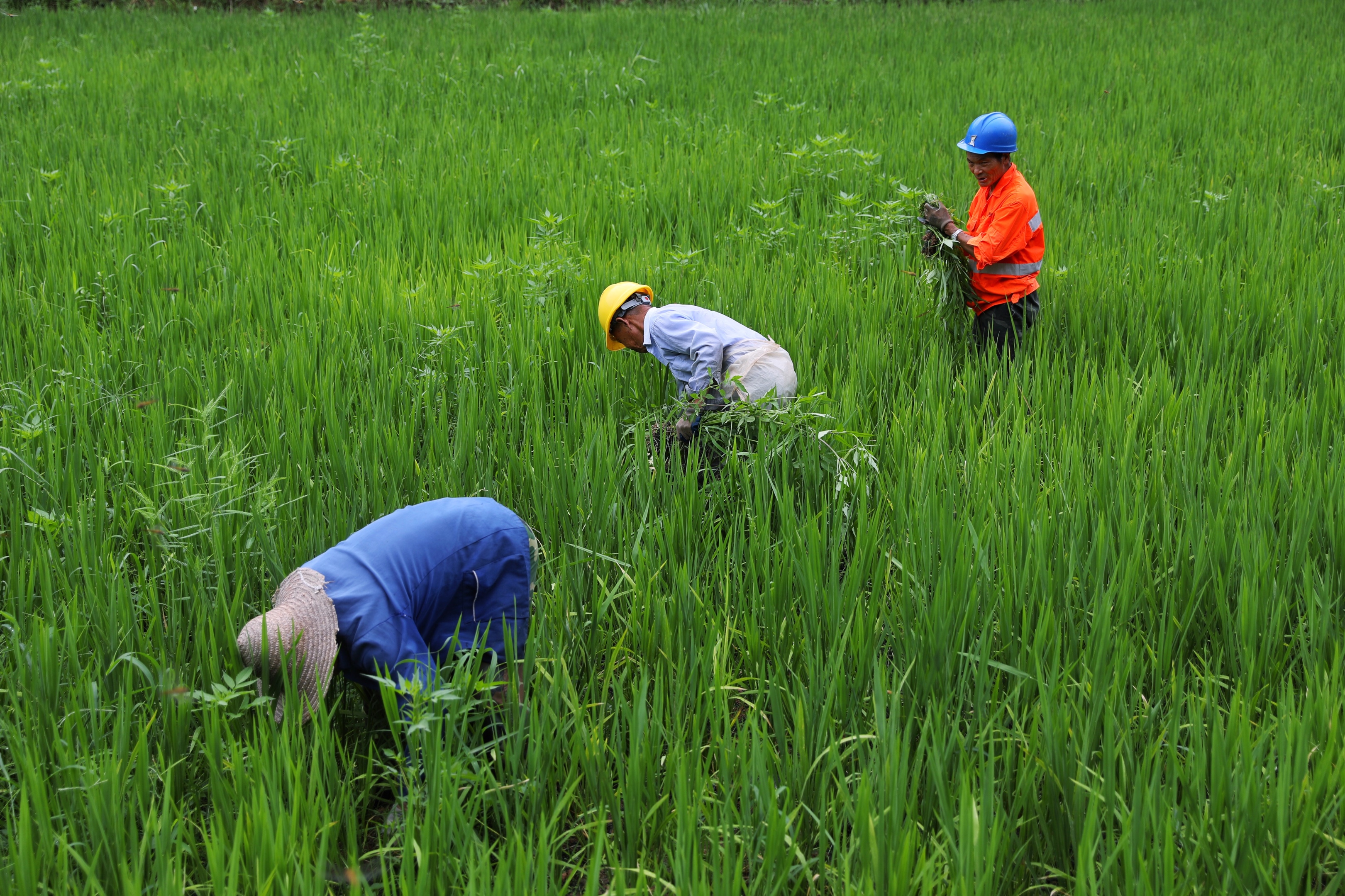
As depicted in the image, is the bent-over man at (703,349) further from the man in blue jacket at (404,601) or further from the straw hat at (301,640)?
the straw hat at (301,640)

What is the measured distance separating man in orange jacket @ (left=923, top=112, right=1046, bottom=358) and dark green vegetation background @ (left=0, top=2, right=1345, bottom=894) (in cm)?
20

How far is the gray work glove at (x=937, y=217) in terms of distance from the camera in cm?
365

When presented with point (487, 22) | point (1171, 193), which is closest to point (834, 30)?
point (487, 22)

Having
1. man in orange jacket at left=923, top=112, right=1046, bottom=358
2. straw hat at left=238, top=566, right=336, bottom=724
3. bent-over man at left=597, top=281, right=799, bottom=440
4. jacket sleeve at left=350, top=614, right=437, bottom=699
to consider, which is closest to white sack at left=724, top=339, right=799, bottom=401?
bent-over man at left=597, top=281, right=799, bottom=440

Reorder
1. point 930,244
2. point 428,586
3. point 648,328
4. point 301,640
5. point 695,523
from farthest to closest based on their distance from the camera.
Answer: point 930,244 → point 648,328 → point 695,523 → point 428,586 → point 301,640

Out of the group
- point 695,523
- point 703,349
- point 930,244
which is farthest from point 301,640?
point 930,244

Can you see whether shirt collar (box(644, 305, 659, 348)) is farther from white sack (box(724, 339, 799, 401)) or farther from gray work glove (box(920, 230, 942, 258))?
gray work glove (box(920, 230, 942, 258))

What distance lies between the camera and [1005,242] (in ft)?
11.7

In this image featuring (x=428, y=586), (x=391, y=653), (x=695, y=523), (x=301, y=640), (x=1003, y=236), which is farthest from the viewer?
(x=1003, y=236)

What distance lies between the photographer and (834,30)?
11094 millimetres

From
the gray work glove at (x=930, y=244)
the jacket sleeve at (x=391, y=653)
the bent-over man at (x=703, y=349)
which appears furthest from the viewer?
the gray work glove at (x=930, y=244)

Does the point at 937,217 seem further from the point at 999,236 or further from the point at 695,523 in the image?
the point at 695,523

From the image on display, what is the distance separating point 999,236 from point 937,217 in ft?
0.79

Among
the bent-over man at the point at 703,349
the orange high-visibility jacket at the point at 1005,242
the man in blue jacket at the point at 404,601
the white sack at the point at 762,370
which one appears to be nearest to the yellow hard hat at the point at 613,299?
the bent-over man at the point at 703,349
